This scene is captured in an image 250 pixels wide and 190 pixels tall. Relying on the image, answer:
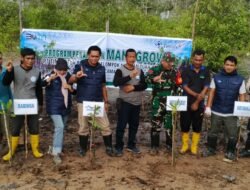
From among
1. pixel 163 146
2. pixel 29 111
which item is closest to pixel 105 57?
pixel 163 146

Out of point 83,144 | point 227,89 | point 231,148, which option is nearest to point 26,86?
point 83,144

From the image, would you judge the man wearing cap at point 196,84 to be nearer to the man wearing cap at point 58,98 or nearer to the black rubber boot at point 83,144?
the black rubber boot at point 83,144

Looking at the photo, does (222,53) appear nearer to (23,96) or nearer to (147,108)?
(147,108)

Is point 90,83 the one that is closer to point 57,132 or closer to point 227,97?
point 57,132

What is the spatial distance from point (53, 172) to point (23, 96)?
4.09ft

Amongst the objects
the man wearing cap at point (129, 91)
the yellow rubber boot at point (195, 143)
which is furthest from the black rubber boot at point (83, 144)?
the yellow rubber boot at point (195, 143)

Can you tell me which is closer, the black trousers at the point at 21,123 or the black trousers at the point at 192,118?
the black trousers at the point at 21,123

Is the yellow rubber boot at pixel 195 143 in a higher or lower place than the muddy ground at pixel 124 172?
higher

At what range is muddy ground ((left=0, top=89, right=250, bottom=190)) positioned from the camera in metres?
5.10

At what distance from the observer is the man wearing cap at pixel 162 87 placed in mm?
6059

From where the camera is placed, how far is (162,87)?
6.16 meters

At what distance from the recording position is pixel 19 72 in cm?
567

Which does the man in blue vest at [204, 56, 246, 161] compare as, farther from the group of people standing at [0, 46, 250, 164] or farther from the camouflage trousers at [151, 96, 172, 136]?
the camouflage trousers at [151, 96, 172, 136]

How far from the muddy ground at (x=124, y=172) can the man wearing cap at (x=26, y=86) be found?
0.93 ft
